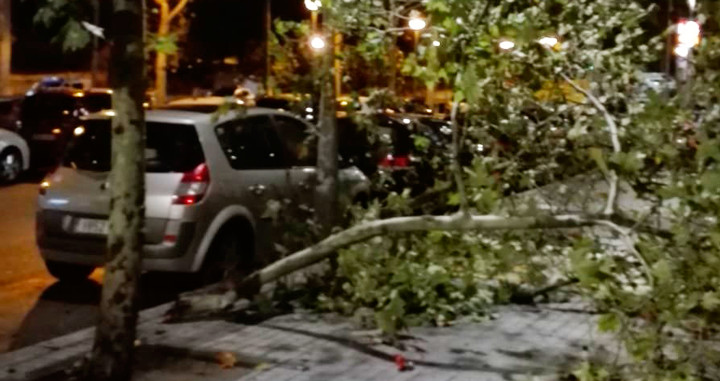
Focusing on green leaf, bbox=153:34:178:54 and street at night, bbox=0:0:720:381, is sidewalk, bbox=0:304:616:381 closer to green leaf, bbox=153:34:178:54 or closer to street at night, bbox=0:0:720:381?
street at night, bbox=0:0:720:381

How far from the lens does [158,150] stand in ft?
34.3

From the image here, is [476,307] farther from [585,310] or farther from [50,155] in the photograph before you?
[50,155]

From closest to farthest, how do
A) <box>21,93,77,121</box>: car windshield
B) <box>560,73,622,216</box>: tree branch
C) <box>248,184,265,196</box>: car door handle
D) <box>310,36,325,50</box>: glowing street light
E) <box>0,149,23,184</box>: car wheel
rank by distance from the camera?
<box>560,73,622,216</box>: tree branch
<box>310,36,325,50</box>: glowing street light
<box>248,184,265,196</box>: car door handle
<box>0,149,23,184</box>: car wheel
<box>21,93,77,121</box>: car windshield

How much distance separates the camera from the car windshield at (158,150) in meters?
10.4

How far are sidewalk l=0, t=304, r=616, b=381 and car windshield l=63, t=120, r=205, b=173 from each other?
1.45 m

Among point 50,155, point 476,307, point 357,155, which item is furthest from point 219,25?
point 476,307

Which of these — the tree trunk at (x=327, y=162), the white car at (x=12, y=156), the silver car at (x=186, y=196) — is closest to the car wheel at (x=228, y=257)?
the silver car at (x=186, y=196)

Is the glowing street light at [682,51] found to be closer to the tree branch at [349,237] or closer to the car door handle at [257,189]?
the tree branch at [349,237]

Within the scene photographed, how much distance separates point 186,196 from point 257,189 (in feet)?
3.01

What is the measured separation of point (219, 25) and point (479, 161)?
46.5 metres

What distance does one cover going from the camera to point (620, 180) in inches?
295

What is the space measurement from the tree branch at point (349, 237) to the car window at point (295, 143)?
209 cm

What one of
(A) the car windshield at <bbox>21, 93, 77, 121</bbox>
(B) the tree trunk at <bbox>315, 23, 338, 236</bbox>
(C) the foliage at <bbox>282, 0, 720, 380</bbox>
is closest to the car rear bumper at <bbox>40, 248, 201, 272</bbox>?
(B) the tree trunk at <bbox>315, 23, 338, 236</bbox>

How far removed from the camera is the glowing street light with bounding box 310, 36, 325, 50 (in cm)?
996
